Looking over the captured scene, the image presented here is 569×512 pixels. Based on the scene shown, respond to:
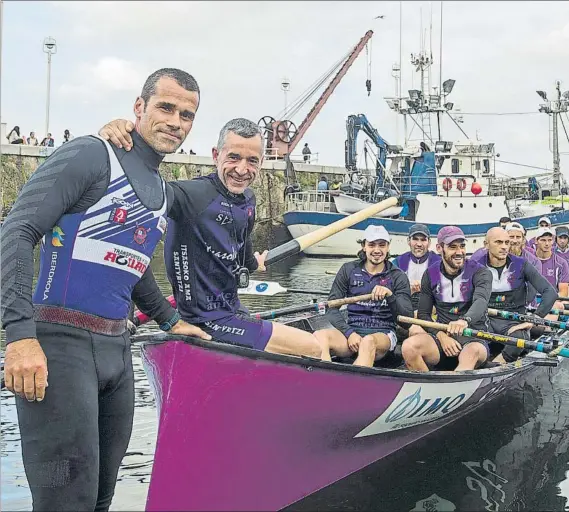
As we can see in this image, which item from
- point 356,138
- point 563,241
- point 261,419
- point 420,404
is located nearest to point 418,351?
point 420,404

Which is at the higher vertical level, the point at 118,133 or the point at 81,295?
the point at 118,133

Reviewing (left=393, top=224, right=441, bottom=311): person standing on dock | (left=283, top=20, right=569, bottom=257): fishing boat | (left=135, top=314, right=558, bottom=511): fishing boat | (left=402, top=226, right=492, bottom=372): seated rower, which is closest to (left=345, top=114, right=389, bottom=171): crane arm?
(left=283, top=20, right=569, bottom=257): fishing boat

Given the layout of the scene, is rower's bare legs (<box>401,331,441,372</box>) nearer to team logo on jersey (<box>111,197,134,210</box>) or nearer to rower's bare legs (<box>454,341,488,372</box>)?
rower's bare legs (<box>454,341,488,372</box>)

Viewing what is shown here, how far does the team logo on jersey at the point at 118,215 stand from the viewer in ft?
9.39

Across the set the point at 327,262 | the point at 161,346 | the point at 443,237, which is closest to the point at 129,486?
the point at 161,346

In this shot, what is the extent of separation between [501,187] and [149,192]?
2754 centimetres

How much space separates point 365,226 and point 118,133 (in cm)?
2393

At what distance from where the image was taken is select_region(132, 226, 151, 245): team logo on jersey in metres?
2.97

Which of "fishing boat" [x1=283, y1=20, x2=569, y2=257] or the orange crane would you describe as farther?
the orange crane

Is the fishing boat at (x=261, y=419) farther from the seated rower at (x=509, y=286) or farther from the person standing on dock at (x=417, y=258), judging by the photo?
the person standing on dock at (x=417, y=258)

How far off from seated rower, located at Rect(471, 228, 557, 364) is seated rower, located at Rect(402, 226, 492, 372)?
768 mm

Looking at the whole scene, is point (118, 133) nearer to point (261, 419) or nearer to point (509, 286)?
point (261, 419)

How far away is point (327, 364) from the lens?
15.2 feet

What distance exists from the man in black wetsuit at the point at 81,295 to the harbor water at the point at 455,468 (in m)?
1.44
